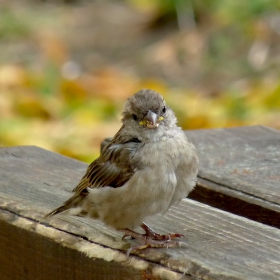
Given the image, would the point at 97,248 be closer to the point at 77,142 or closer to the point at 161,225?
the point at 161,225

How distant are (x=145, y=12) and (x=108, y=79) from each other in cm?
553

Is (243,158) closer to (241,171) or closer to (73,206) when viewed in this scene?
(241,171)

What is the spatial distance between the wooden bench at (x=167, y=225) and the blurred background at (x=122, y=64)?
1.62m

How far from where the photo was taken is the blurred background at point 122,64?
20.4 feet

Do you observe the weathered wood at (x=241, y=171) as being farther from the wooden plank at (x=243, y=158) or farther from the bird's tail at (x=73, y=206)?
the bird's tail at (x=73, y=206)

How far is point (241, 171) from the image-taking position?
3506mm

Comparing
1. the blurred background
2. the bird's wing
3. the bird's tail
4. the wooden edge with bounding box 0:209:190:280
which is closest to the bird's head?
the bird's wing

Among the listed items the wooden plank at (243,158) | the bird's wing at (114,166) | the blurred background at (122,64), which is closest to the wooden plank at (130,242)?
the bird's wing at (114,166)

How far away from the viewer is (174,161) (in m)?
3.13

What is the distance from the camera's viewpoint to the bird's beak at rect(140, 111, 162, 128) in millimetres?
3378

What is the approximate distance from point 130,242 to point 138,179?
0.30 m

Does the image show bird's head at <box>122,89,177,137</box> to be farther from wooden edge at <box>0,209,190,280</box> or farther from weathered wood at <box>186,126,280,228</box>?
wooden edge at <box>0,209,190,280</box>

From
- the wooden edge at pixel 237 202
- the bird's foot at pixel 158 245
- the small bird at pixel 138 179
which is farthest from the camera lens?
the wooden edge at pixel 237 202

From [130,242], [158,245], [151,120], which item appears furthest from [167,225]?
[151,120]
